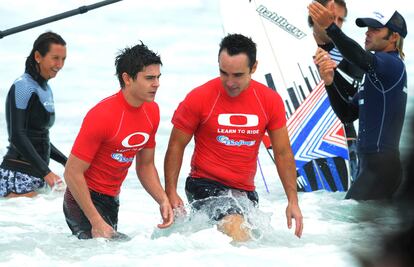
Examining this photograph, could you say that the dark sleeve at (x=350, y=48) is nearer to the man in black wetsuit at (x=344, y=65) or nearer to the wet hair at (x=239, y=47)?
the wet hair at (x=239, y=47)

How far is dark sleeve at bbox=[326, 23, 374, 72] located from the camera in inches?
185

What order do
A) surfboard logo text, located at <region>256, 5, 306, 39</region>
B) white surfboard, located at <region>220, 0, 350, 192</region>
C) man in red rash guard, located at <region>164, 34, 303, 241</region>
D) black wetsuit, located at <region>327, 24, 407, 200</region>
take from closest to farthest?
man in red rash guard, located at <region>164, 34, 303, 241</region>
black wetsuit, located at <region>327, 24, 407, 200</region>
white surfboard, located at <region>220, 0, 350, 192</region>
surfboard logo text, located at <region>256, 5, 306, 39</region>

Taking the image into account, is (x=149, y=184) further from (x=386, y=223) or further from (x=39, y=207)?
(x=386, y=223)

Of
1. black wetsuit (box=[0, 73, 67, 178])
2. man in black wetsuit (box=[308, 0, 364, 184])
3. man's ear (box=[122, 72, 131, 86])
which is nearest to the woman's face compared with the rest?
black wetsuit (box=[0, 73, 67, 178])

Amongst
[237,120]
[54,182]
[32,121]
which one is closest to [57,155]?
[32,121]

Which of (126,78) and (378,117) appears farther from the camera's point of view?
(378,117)

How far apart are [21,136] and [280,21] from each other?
115 inches

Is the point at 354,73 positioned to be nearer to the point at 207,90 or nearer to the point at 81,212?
the point at 207,90

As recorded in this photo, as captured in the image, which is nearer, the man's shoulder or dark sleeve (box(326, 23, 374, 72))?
the man's shoulder

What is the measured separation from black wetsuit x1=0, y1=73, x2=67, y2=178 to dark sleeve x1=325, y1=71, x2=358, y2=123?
209cm

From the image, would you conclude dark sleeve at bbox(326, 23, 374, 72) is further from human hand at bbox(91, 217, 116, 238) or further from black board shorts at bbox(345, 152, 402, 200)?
human hand at bbox(91, 217, 116, 238)

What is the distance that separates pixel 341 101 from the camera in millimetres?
5430

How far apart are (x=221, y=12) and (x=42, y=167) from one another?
2.62 meters

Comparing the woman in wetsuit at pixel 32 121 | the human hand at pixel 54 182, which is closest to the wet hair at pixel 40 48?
the woman in wetsuit at pixel 32 121
